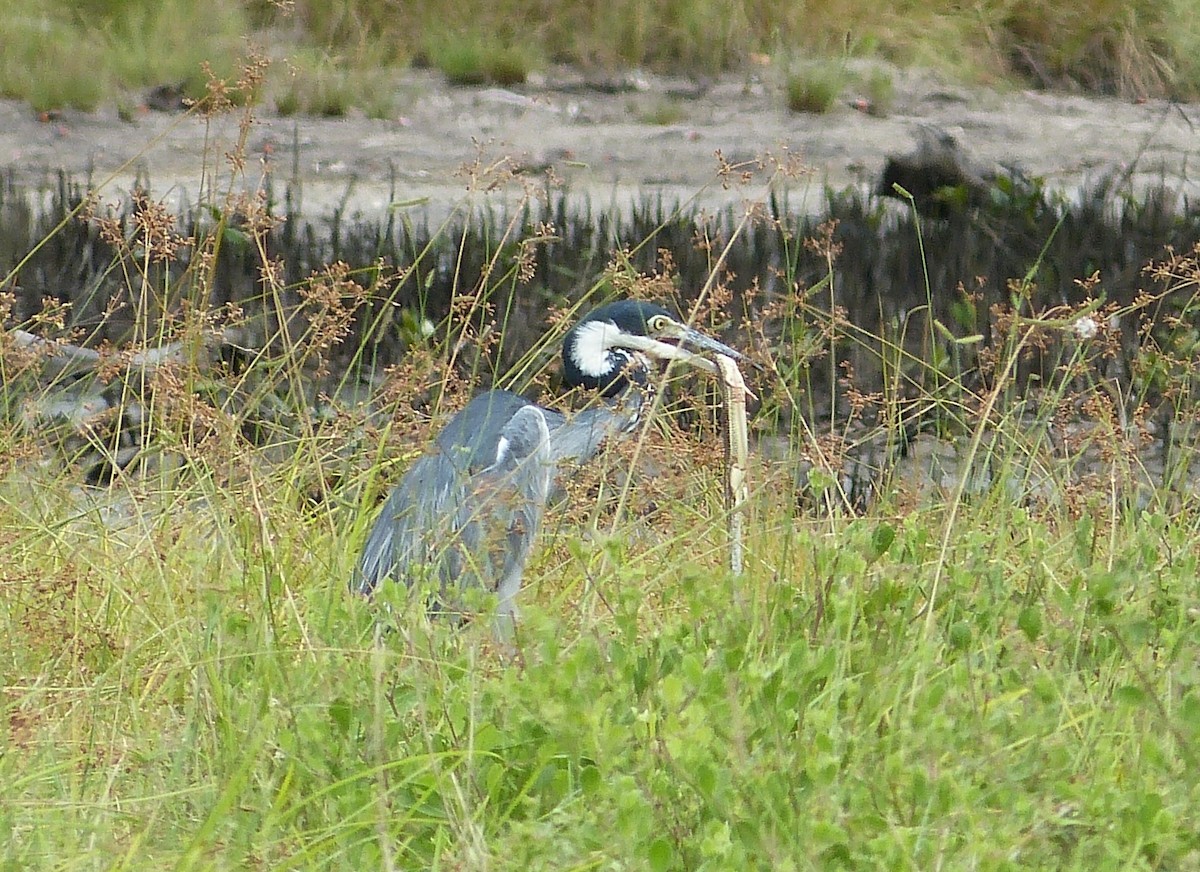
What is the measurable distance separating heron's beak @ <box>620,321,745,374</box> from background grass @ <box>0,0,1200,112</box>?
21.5ft

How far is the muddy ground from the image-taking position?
28.5ft

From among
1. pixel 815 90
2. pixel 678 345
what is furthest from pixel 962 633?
pixel 815 90

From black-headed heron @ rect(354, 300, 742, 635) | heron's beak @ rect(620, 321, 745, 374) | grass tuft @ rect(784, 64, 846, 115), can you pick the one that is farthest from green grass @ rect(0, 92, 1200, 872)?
grass tuft @ rect(784, 64, 846, 115)

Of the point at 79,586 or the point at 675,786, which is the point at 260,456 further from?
the point at 675,786

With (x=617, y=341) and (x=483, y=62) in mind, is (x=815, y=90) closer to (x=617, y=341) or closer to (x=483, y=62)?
(x=483, y=62)

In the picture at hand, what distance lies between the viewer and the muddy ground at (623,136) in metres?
8.70

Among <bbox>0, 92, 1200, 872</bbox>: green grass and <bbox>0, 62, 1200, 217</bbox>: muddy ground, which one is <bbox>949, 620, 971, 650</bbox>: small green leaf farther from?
<bbox>0, 62, 1200, 217</bbox>: muddy ground

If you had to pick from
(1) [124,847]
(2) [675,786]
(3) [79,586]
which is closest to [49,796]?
(1) [124,847]

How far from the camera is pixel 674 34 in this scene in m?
11.0

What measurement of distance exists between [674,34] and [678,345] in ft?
23.9

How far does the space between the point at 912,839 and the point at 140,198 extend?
197 centimetres

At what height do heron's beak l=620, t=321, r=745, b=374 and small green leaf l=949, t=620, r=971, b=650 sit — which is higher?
small green leaf l=949, t=620, r=971, b=650

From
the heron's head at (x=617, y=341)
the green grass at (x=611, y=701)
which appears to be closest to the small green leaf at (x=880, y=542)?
the green grass at (x=611, y=701)

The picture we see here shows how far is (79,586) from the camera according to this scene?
3.15 m
